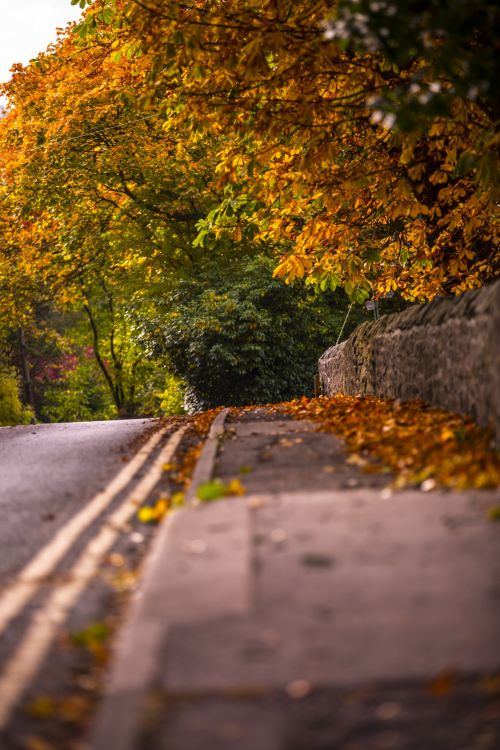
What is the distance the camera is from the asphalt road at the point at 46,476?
6055 millimetres

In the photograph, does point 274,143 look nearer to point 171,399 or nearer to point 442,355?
point 442,355

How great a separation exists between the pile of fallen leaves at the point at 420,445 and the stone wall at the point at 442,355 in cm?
21

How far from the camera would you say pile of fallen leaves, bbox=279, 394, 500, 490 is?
6.20 metres

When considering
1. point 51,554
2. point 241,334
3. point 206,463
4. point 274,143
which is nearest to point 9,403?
point 241,334

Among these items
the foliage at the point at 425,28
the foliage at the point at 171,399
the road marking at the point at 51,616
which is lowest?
the foliage at the point at 171,399

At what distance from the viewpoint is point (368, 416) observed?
34.8ft

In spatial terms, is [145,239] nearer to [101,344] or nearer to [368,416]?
[101,344]

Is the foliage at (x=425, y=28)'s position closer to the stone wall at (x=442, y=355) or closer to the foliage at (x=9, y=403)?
the stone wall at (x=442, y=355)

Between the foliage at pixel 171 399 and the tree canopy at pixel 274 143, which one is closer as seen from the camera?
the tree canopy at pixel 274 143

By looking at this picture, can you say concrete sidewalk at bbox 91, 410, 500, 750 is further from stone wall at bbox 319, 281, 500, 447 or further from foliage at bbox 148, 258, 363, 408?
foliage at bbox 148, 258, 363, 408

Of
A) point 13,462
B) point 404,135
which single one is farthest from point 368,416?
point 13,462

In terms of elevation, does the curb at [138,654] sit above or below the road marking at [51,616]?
above

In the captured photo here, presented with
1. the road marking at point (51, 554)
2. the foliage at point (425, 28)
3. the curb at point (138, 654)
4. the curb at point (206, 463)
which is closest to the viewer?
the curb at point (138, 654)

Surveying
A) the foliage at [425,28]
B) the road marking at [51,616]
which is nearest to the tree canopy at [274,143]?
the foliage at [425,28]
